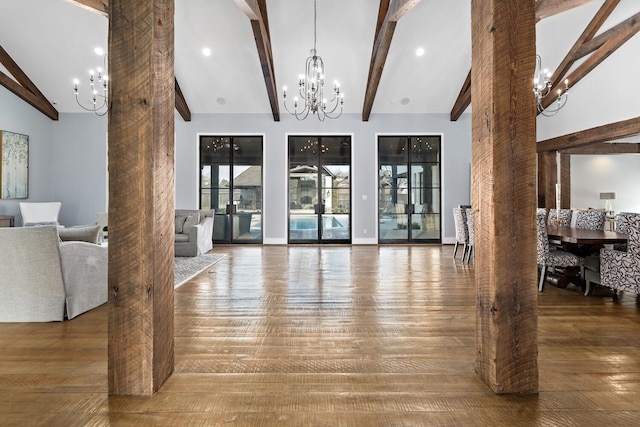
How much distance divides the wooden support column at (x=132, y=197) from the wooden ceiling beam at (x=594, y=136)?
7.93 m

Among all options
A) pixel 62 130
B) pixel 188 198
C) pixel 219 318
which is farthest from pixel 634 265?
pixel 62 130

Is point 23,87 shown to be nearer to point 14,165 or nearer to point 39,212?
point 14,165

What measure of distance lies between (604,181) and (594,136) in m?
4.02

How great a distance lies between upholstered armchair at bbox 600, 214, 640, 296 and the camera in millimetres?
3414

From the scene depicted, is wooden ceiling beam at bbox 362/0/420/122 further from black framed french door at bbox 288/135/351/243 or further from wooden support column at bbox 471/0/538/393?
wooden support column at bbox 471/0/538/393

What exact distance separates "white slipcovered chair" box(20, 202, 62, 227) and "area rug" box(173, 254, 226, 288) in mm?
3610

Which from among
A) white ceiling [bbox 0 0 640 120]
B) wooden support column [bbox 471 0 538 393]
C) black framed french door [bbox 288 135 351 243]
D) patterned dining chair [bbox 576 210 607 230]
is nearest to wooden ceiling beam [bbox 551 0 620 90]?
white ceiling [bbox 0 0 640 120]

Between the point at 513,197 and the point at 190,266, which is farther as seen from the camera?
the point at 190,266

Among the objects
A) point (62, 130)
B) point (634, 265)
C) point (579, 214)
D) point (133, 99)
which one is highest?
point (62, 130)

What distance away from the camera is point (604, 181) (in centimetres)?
993

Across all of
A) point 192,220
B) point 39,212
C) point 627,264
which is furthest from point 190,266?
point 627,264

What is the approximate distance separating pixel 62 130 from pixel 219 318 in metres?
8.37

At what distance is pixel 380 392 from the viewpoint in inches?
73.4

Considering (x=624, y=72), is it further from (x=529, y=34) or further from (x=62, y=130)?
(x=62, y=130)
